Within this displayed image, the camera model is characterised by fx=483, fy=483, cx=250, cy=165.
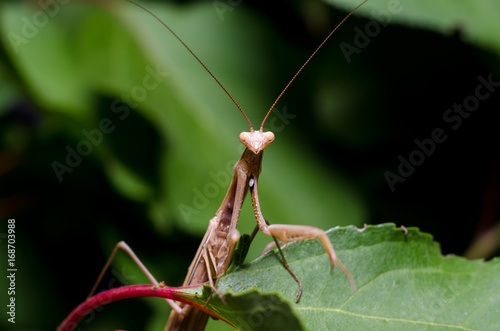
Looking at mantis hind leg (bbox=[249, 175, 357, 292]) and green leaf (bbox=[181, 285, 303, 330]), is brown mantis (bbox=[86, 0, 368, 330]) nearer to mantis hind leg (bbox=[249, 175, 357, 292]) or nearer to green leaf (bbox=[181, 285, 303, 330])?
mantis hind leg (bbox=[249, 175, 357, 292])

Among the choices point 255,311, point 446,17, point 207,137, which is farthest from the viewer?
point 207,137

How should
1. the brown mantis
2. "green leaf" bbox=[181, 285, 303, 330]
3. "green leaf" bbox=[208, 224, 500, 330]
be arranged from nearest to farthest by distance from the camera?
"green leaf" bbox=[181, 285, 303, 330] < "green leaf" bbox=[208, 224, 500, 330] < the brown mantis

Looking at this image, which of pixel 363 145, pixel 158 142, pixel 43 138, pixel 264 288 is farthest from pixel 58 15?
pixel 264 288

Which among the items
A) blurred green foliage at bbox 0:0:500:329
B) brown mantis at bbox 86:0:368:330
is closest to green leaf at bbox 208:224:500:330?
brown mantis at bbox 86:0:368:330

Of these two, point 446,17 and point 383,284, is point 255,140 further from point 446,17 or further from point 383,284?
point 446,17

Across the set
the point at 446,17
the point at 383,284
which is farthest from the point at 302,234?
the point at 446,17

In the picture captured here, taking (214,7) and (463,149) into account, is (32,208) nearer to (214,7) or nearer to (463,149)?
(214,7)
